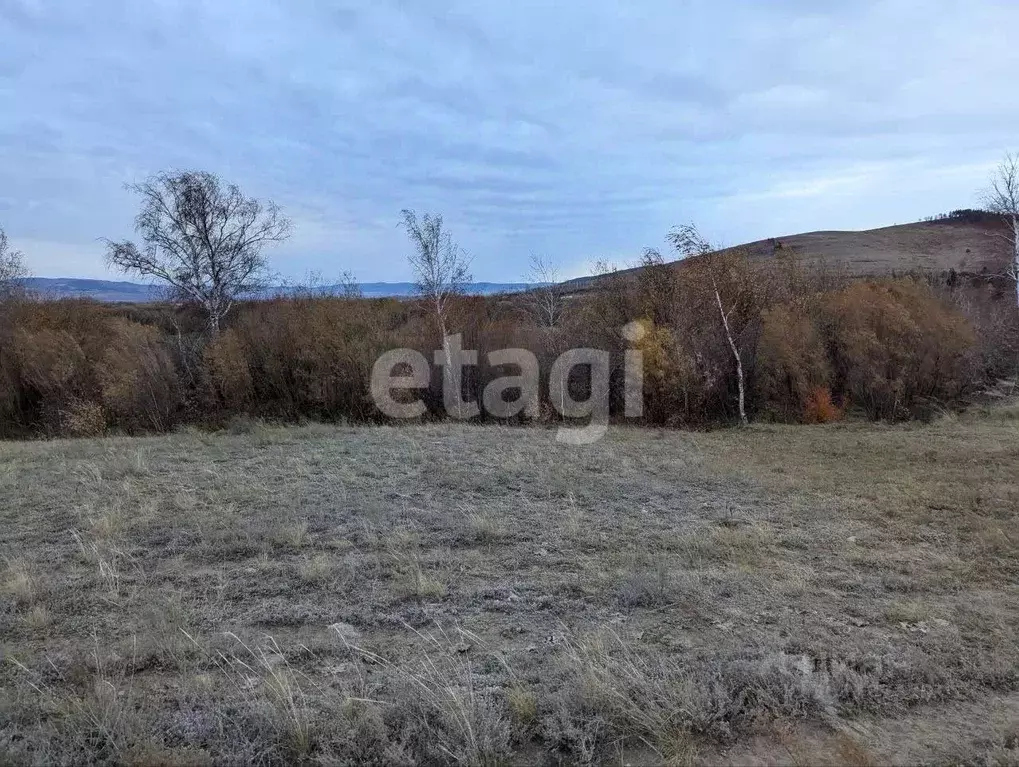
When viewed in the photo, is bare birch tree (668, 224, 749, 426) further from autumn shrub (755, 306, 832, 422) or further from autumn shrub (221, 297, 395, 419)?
autumn shrub (221, 297, 395, 419)

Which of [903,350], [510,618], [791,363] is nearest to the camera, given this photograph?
[510,618]

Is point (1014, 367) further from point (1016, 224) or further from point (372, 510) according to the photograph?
point (372, 510)

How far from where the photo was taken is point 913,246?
4659cm

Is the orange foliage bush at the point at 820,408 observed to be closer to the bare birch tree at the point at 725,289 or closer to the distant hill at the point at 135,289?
the bare birch tree at the point at 725,289

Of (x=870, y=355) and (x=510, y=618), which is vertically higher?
(x=870, y=355)

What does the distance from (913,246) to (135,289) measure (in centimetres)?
A: 5142

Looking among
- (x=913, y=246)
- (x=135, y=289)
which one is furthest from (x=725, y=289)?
(x=913, y=246)

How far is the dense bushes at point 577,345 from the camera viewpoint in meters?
17.2

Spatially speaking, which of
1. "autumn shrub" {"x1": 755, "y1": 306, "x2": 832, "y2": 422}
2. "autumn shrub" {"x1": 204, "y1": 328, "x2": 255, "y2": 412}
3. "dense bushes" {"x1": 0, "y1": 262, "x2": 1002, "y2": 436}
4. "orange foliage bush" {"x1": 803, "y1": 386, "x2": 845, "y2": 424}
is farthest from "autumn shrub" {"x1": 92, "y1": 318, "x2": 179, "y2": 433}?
"orange foliage bush" {"x1": 803, "y1": 386, "x2": 845, "y2": 424}

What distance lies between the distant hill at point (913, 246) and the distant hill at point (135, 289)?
4.06 metres

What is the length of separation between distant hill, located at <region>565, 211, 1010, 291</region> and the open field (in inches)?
740

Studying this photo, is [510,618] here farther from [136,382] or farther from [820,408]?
[136,382]

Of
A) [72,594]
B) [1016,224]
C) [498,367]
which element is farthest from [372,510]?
[1016,224]

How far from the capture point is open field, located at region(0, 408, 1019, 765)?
2510 millimetres
